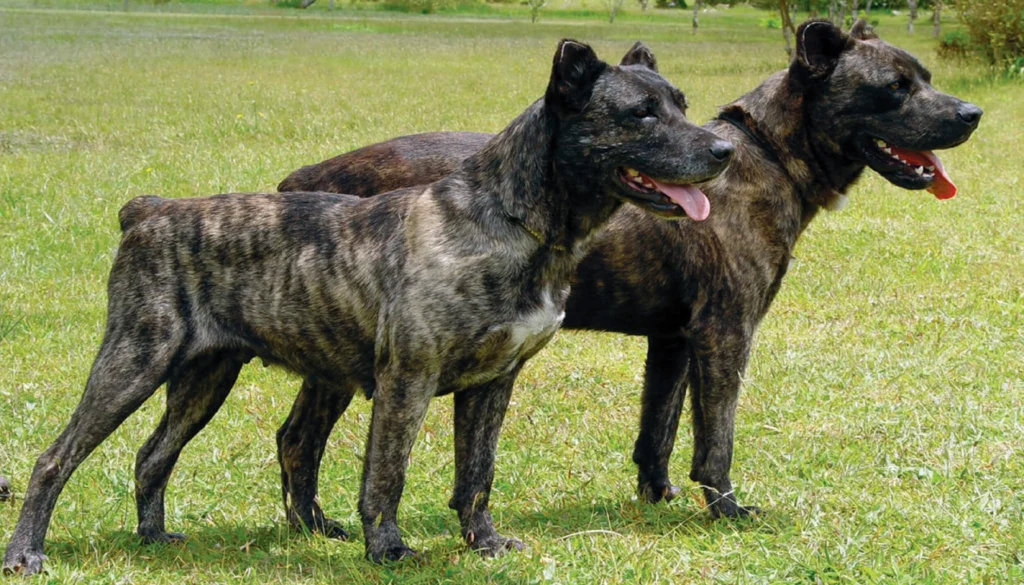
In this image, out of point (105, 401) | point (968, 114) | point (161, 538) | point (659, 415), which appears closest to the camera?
point (105, 401)

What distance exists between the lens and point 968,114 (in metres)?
5.55

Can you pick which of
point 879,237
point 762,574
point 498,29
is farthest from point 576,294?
point 498,29

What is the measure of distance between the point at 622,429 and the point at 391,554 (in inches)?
90.3

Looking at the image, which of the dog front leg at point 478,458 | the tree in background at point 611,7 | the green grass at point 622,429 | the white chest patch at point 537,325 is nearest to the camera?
the white chest patch at point 537,325

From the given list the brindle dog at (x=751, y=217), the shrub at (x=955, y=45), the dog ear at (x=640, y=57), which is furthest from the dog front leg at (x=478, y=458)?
the shrub at (x=955, y=45)

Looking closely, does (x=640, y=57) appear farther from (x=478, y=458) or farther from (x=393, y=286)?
(x=478, y=458)

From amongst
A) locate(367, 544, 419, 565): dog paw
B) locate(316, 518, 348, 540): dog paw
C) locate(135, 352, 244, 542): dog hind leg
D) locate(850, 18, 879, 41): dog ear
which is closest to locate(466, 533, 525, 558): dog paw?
locate(367, 544, 419, 565): dog paw

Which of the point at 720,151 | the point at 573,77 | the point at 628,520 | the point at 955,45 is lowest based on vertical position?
the point at 955,45

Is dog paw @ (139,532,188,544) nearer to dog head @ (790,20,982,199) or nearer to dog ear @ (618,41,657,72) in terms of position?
dog ear @ (618,41,657,72)

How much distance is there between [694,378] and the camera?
5613 millimetres

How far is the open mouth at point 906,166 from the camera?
5.59m

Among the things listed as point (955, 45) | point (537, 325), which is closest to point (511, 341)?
point (537, 325)

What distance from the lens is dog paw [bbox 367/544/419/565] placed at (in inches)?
192

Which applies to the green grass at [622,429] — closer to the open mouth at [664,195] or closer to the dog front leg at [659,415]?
the dog front leg at [659,415]
